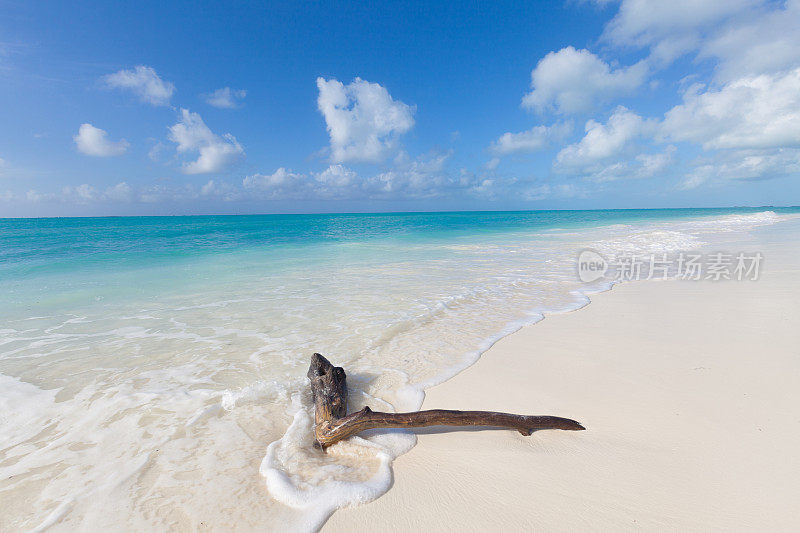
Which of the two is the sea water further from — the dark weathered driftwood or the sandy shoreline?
the sandy shoreline

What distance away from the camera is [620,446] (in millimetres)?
2893

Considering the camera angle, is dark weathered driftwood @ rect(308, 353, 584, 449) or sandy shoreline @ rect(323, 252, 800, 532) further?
dark weathered driftwood @ rect(308, 353, 584, 449)

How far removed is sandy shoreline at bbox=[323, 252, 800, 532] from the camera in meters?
2.28

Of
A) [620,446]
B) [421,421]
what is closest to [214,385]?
[421,421]

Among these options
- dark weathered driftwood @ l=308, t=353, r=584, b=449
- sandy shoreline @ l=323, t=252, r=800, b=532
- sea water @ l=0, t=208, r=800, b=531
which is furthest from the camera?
dark weathered driftwood @ l=308, t=353, r=584, b=449

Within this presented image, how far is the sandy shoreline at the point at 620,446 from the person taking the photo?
228cm

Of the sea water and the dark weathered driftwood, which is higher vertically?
the dark weathered driftwood

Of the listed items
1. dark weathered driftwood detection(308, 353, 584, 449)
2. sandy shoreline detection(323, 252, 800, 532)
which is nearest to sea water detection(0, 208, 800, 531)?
dark weathered driftwood detection(308, 353, 584, 449)

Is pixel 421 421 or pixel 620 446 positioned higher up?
pixel 421 421

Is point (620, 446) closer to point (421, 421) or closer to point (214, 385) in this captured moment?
point (421, 421)

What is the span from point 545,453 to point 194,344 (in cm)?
533

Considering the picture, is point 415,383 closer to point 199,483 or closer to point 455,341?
point 455,341

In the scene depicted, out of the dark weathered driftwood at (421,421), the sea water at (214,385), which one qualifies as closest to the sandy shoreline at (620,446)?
the dark weathered driftwood at (421,421)

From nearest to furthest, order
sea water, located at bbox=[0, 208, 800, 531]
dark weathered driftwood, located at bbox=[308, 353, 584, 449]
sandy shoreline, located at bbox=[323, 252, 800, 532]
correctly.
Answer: sandy shoreline, located at bbox=[323, 252, 800, 532] < sea water, located at bbox=[0, 208, 800, 531] < dark weathered driftwood, located at bbox=[308, 353, 584, 449]
